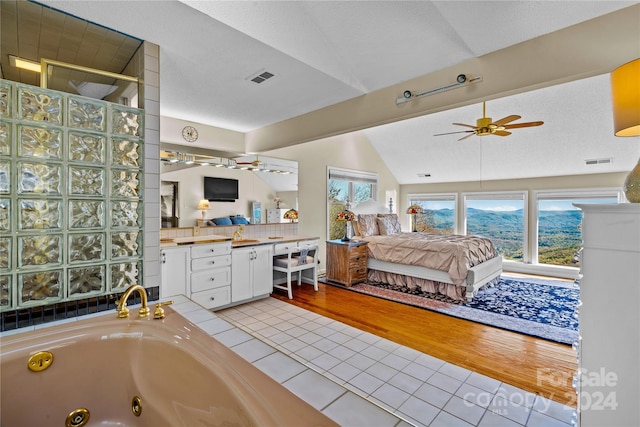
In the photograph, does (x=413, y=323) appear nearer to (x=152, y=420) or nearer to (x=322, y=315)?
(x=322, y=315)

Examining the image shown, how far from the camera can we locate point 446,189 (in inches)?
277

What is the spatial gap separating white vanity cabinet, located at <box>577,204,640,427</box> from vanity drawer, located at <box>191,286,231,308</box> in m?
3.22

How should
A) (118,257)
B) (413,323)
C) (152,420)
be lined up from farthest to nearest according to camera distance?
1. (413,323)
2. (118,257)
3. (152,420)

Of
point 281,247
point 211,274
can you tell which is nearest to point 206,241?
point 211,274

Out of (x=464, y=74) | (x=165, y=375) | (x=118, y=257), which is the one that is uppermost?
(x=464, y=74)

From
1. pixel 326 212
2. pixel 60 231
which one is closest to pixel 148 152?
pixel 60 231

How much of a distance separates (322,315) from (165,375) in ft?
7.46

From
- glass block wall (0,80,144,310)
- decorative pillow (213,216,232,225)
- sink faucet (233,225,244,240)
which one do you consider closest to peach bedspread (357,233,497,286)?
sink faucet (233,225,244,240)

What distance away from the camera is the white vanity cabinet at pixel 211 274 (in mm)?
3258

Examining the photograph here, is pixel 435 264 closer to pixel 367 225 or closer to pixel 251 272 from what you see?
pixel 367 225

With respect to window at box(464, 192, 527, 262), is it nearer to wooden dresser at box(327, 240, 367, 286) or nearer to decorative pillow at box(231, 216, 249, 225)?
wooden dresser at box(327, 240, 367, 286)

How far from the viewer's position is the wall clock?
384 centimetres

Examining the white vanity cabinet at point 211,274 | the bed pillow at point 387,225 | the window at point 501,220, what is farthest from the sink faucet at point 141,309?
the window at point 501,220

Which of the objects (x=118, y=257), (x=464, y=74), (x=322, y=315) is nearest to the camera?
(x=118, y=257)
